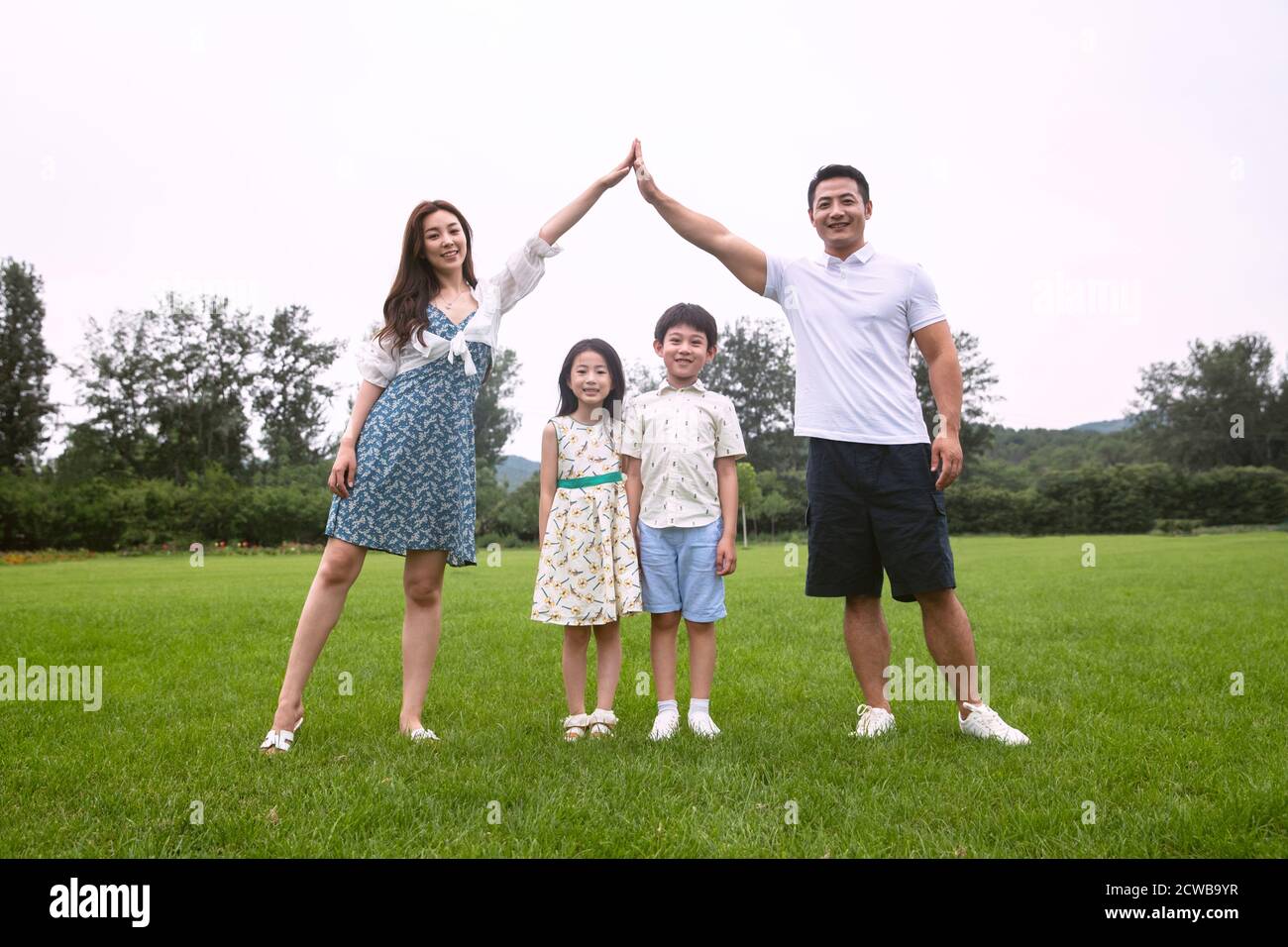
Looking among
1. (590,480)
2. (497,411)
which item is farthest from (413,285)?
(497,411)

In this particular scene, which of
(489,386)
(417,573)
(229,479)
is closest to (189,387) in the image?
(229,479)

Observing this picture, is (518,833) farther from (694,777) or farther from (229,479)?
(229,479)

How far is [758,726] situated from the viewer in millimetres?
3689

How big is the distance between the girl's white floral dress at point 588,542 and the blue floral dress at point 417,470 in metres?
0.38

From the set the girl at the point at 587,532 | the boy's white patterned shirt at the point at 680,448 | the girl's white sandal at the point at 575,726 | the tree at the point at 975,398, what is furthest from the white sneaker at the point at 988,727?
the tree at the point at 975,398

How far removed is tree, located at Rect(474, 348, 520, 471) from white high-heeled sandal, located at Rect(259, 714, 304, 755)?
144 ft

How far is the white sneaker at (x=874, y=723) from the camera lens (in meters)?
3.49

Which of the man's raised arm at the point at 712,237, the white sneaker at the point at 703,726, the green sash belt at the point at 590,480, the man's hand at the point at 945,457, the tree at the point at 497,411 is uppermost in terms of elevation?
Answer: the tree at the point at 497,411

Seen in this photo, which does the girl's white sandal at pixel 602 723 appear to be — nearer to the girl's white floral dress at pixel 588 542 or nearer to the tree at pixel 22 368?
the girl's white floral dress at pixel 588 542

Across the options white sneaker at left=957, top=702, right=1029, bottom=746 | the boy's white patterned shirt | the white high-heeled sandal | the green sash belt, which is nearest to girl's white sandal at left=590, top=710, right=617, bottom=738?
the boy's white patterned shirt

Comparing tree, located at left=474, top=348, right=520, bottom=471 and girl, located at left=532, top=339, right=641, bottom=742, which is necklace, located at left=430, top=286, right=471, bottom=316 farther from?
tree, located at left=474, top=348, right=520, bottom=471

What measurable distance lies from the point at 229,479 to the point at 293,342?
14.4 metres
